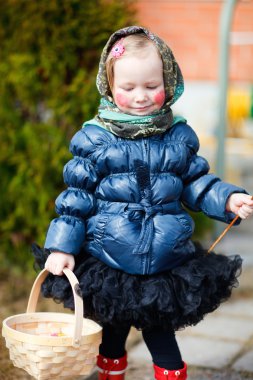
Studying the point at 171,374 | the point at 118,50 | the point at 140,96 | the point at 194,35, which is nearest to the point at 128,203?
the point at 140,96

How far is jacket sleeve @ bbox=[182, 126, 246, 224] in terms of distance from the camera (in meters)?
3.15

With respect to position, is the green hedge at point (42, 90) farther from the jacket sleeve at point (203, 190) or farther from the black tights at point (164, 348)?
the black tights at point (164, 348)

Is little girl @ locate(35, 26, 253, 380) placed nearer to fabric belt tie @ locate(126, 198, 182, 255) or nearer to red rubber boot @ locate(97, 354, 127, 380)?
fabric belt tie @ locate(126, 198, 182, 255)

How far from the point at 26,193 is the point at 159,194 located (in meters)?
2.41

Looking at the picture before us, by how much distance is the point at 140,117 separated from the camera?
308 centimetres

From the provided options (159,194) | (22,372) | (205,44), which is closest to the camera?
(159,194)

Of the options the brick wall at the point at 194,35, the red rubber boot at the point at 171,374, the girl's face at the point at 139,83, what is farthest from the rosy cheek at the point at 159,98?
the brick wall at the point at 194,35

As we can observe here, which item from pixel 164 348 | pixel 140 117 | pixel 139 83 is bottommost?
pixel 164 348

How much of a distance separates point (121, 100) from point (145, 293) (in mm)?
793

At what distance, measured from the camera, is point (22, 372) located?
13.2ft

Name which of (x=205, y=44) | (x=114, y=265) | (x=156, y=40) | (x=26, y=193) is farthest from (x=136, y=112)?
(x=205, y=44)

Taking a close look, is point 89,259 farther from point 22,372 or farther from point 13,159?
point 13,159

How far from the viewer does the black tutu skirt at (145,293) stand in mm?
2998

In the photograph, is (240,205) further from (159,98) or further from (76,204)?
(76,204)
